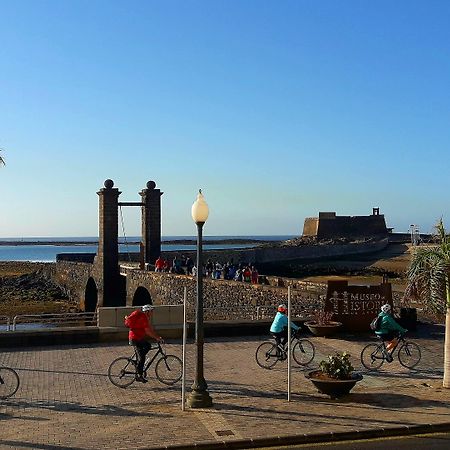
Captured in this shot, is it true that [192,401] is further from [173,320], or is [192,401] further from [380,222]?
[380,222]

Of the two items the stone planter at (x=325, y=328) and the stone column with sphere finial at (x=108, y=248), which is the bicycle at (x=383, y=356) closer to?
the stone planter at (x=325, y=328)

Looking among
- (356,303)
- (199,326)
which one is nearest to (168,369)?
(199,326)

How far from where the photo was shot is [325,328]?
17.7m

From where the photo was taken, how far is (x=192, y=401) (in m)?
10.7

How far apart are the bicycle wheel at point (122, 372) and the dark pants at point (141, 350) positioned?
11 centimetres

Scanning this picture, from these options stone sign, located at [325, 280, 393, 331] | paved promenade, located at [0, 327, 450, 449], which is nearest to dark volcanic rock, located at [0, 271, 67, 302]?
stone sign, located at [325, 280, 393, 331]

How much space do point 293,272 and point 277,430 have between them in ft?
141

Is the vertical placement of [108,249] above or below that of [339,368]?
above

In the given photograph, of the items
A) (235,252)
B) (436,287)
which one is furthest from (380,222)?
(436,287)

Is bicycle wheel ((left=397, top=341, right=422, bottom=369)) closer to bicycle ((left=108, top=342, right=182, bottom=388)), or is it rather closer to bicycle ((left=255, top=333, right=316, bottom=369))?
bicycle ((left=255, top=333, right=316, bottom=369))

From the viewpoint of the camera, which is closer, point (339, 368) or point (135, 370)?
point (339, 368)

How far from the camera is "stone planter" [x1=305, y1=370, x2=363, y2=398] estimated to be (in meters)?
11.1

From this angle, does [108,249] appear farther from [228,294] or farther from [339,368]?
[339,368]

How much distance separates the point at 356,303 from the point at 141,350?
806cm
